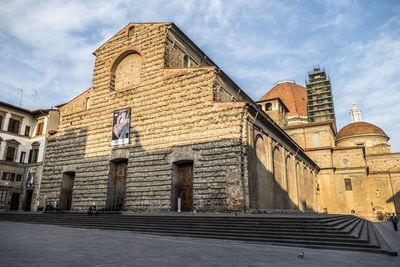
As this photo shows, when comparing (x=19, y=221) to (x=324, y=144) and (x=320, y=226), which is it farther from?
(x=324, y=144)

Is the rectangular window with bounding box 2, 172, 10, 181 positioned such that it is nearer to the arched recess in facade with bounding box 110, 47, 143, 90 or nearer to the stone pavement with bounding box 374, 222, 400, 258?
the arched recess in facade with bounding box 110, 47, 143, 90

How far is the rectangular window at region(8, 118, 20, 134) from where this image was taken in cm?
3110

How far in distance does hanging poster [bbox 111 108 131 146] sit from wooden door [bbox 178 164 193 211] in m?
4.90

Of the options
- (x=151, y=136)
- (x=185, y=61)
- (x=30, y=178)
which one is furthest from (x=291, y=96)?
(x=30, y=178)

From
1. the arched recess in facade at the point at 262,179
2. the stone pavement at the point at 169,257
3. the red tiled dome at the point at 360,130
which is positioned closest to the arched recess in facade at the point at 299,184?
the arched recess in facade at the point at 262,179

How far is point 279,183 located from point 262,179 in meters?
4.18

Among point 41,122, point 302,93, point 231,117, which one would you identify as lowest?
point 231,117

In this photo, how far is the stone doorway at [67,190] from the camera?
22.0 metres

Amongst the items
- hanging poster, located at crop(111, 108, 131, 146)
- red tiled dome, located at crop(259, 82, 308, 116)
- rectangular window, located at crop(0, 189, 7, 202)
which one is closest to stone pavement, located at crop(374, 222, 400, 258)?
hanging poster, located at crop(111, 108, 131, 146)

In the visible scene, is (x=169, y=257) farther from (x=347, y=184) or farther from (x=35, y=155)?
(x=347, y=184)

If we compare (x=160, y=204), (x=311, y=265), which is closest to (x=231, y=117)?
(x=160, y=204)

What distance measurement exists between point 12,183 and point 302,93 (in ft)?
162

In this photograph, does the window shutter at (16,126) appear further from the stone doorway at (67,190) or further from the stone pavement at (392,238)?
the stone pavement at (392,238)

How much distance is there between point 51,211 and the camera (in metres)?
20.4
